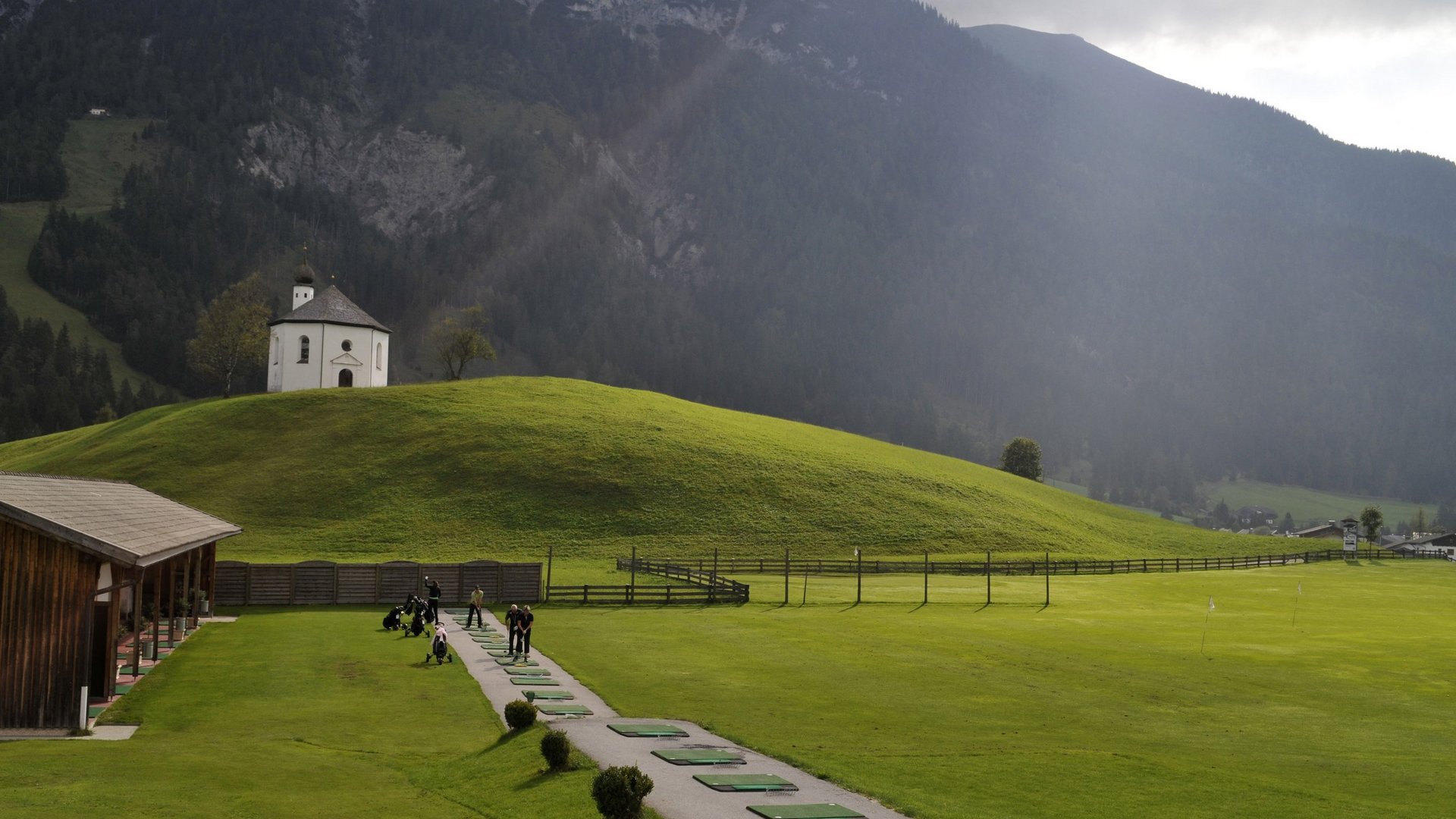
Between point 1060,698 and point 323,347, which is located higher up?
point 323,347

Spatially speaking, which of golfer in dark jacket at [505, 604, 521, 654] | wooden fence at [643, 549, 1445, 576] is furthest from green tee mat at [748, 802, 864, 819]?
wooden fence at [643, 549, 1445, 576]

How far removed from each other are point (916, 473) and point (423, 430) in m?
53.4

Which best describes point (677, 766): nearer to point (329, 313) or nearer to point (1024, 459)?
point (329, 313)

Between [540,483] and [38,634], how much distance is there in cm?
7478

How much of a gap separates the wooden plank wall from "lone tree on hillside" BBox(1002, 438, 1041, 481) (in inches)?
6325

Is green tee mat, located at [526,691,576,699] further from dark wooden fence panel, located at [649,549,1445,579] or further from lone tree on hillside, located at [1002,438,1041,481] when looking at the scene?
lone tree on hillside, located at [1002,438,1041,481]

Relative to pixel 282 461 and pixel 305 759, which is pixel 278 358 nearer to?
pixel 282 461

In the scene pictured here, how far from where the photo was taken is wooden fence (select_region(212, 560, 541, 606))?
181 feet

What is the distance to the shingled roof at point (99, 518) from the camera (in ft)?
83.5

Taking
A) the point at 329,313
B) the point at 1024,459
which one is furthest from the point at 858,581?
the point at 1024,459

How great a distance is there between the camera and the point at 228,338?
484ft

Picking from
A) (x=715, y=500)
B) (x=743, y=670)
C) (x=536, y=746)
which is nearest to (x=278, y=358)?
(x=715, y=500)

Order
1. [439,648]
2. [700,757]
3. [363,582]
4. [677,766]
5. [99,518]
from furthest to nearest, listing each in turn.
Result: [363,582] < [439,648] < [99,518] < [700,757] < [677,766]

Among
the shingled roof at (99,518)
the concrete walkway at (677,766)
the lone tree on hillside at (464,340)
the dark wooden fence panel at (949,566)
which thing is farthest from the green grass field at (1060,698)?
the lone tree on hillside at (464,340)
